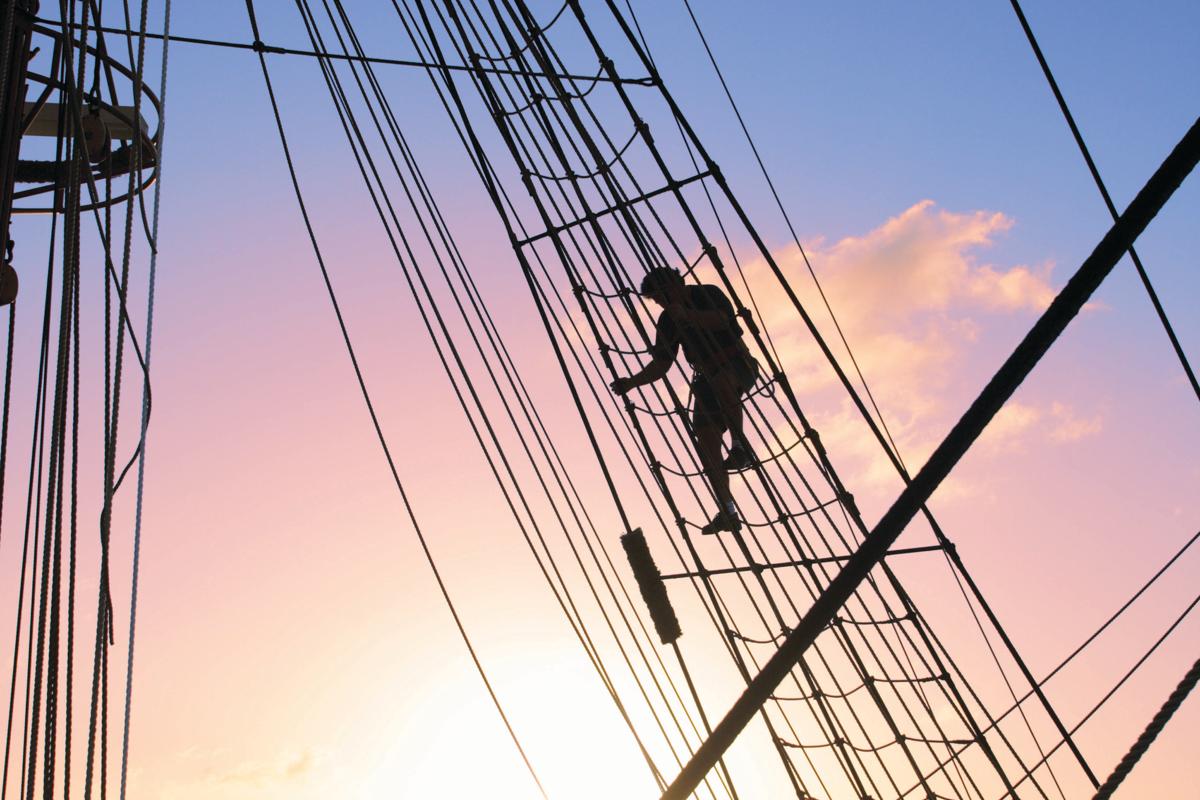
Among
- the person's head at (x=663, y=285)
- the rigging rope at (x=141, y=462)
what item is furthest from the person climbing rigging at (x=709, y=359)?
the rigging rope at (x=141, y=462)

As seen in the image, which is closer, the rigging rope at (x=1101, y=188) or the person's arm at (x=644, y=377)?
the rigging rope at (x=1101, y=188)

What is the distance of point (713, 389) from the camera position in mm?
5184

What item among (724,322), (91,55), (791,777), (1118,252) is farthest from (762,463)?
(1118,252)

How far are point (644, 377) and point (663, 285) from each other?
523 mm

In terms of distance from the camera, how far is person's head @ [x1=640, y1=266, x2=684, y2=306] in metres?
5.28

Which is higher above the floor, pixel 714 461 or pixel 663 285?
pixel 663 285

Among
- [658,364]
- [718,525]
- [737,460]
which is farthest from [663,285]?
[718,525]

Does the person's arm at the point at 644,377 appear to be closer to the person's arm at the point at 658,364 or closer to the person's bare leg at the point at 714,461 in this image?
the person's arm at the point at 658,364

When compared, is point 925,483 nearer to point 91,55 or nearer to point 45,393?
point 45,393

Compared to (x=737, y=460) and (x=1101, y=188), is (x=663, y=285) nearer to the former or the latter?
(x=737, y=460)

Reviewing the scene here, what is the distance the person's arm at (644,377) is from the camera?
5.25 meters

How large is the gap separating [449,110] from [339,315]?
1224mm

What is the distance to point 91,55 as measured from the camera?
152 inches

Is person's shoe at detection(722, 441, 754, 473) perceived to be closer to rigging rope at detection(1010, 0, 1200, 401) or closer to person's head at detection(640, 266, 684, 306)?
person's head at detection(640, 266, 684, 306)
